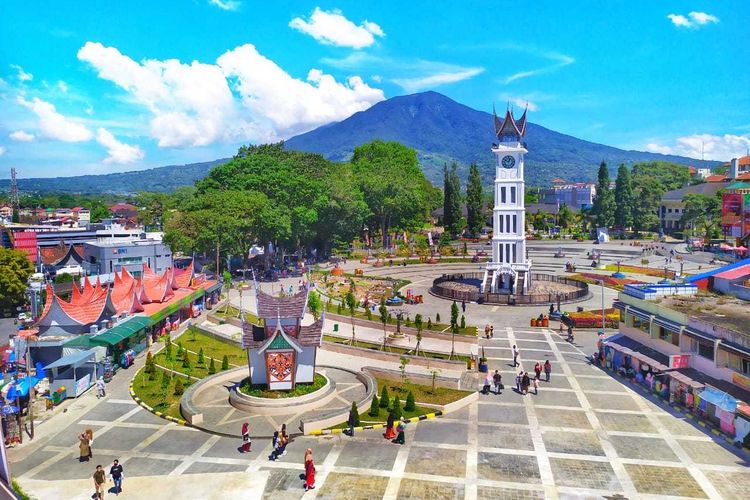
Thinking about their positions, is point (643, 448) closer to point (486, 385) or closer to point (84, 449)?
point (486, 385)

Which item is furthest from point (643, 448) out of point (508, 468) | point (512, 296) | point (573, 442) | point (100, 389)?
point (512, 296)

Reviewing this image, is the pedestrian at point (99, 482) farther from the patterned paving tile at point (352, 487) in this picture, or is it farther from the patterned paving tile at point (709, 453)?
the patterned paving tile at point (709, 453)

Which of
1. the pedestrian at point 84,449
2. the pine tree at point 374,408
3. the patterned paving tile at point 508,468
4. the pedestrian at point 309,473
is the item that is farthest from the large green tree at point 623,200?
the pedestrian at point 84,449

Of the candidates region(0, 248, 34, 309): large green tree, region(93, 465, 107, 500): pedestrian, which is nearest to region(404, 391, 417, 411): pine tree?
region(93, 465, 107, 500): pedestrian

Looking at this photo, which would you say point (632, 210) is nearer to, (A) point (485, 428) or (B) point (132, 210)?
(A) point (485, 428)

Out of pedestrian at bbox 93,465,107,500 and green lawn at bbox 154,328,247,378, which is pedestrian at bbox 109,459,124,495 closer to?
pedestrian at bbox 93,465,107,500

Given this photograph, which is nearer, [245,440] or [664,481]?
[664,481]
